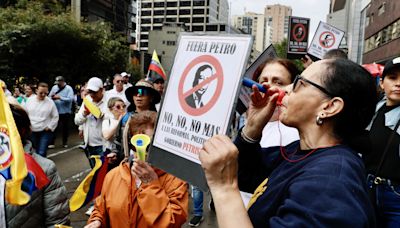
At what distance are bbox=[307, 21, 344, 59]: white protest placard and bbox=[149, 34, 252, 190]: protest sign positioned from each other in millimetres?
5498

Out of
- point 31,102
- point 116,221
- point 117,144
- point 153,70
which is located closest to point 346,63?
point 116,221

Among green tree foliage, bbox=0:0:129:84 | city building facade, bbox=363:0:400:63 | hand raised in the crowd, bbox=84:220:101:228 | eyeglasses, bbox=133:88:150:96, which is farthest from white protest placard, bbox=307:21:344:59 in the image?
city building facade, bbox=363:0:400:63

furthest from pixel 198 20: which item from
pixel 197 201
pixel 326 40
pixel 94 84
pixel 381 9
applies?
pixel 197 201

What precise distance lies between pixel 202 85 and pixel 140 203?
3.27 ft

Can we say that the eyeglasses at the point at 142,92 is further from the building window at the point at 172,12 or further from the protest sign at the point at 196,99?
the building window at the point at 172,12

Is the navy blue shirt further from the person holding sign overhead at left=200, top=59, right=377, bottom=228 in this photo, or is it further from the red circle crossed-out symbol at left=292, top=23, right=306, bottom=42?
the red circle crossed-out symbol at left=292, top=23, right=306, bottom=42

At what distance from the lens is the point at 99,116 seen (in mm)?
6129

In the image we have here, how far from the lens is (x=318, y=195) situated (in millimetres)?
1183

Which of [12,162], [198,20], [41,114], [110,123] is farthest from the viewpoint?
[198,20]

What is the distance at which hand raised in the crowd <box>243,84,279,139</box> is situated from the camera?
5.98 ft

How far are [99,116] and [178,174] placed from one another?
15.2ft

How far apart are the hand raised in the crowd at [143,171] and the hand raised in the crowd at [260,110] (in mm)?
674

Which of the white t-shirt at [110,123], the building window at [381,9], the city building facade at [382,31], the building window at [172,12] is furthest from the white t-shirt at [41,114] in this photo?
the building window at [172,12]

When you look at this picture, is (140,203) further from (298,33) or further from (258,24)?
(258,24)
